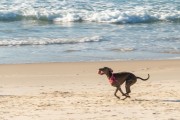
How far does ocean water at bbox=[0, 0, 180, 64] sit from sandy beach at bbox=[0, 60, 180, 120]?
4.00 feet

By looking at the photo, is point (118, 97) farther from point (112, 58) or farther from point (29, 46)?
point (29, 46)

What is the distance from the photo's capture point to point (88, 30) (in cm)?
2016

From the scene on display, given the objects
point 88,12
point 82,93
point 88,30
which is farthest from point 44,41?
point 88,12

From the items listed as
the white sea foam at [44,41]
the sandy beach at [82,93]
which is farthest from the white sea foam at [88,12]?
the sandy beach at [82,93]

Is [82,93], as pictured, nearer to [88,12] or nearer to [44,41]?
[44,41]

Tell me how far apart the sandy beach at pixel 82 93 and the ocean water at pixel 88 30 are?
1.22m

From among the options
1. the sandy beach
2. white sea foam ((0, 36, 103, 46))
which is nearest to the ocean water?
white sea foam ((0, 36, 103, 46))

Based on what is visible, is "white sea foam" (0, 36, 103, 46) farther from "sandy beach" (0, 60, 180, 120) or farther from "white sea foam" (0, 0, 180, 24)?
"white sea foam" (0, 0, 180, 24)

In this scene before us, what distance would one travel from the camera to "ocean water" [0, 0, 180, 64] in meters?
15.0

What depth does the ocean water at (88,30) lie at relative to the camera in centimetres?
1498

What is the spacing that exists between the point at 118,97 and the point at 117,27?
1182 centimetres

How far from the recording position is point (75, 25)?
21797mm

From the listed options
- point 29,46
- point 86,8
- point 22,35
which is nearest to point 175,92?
point 29,46

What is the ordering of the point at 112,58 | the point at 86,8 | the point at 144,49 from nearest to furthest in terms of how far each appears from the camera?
1. the point at 112,58
2. the point at 144,49
3. the point at 86,8
